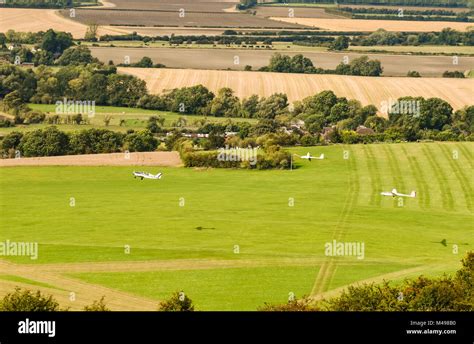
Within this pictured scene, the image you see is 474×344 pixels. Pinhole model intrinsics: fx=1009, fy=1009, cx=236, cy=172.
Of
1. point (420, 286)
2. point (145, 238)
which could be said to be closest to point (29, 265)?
point (145, 238)

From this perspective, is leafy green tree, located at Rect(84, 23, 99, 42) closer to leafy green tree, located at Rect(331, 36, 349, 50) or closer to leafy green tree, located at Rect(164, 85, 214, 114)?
leafy green tree, located at Rect(331, 36, 349, 50)

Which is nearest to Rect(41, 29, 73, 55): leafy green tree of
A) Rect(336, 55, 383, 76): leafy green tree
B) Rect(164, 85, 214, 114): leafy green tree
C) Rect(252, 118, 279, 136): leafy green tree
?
Rect(164, 85, 214, 114): leafy green tree

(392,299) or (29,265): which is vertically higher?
(392,299)

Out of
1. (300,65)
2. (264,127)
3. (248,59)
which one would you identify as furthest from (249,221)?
(248,59)

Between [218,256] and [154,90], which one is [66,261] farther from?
[154,90]

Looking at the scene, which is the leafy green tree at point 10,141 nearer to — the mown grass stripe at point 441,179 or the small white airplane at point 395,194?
the small white airplane at point 395,194
